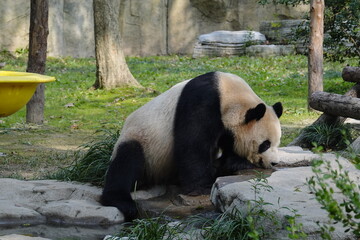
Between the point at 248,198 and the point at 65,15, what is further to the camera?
the point at 65,15

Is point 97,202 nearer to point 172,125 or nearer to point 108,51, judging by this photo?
point 172,125

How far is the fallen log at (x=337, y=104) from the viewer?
7309 millimetres

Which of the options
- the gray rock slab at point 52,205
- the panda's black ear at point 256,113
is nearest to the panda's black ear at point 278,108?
the panda's black ear at point 256,113

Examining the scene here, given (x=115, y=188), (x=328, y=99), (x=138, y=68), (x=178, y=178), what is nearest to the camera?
(x=115, y=188)

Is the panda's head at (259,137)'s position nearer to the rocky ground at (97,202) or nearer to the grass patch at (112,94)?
the rocky ground at (97,202)

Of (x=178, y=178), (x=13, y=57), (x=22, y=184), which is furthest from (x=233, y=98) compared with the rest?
(x=13, y=57)

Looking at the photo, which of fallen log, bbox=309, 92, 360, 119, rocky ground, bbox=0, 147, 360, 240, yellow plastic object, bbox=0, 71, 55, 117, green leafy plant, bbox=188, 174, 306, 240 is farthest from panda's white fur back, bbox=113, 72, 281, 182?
fallen log, bbox=309, 92, 360, 119

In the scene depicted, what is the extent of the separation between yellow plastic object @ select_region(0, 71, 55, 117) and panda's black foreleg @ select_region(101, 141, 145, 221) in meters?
0.99

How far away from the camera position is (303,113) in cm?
1120

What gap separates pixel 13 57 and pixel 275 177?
14989mm

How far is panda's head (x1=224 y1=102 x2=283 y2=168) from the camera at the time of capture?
230 inches

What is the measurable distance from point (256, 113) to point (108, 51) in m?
8.43

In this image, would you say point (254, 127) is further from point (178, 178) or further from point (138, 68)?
point (138, 68)

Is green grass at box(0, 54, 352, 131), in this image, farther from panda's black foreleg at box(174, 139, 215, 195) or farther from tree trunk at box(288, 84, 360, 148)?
panda's black foreleg at box(174, 139, 215, 195)
